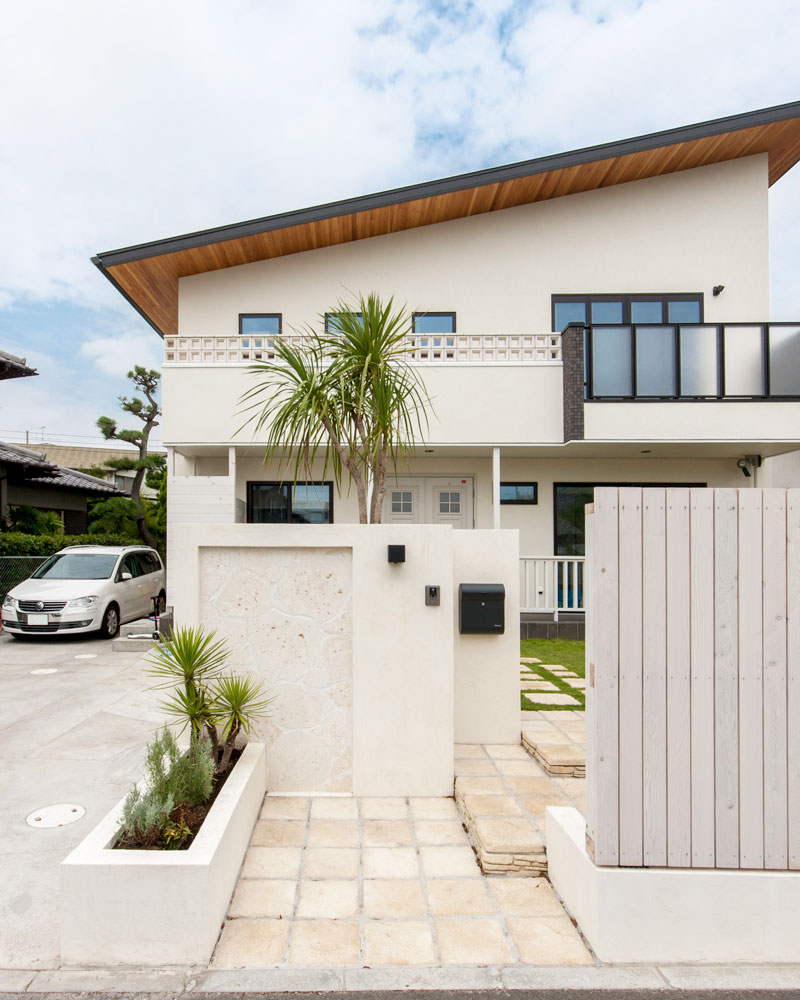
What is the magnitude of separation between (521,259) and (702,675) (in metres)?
10.1

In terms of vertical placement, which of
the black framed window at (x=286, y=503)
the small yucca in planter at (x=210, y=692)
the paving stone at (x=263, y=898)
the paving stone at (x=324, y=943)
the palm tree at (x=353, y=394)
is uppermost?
the palm tree at (x=353, y=394)

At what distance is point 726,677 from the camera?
8.18ft

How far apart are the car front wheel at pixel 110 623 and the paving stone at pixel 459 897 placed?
336 inches

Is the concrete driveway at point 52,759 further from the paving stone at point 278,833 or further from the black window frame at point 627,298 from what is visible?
the black window frame at point 627,298

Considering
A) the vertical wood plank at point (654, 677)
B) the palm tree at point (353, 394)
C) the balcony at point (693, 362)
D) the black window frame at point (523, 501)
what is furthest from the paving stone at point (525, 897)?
the black window frame at point (523, 501)

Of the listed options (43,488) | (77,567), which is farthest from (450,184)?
(43,488)

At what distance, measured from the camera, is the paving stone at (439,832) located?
345 cm

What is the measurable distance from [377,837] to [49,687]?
504 centimetres

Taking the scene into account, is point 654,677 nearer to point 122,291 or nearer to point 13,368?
point 122,291

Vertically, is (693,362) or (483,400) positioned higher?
(693,362)

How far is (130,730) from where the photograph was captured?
17.4ft

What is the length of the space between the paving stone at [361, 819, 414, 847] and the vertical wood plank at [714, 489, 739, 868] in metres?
1.72

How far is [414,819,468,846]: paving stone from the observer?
11.3 feet

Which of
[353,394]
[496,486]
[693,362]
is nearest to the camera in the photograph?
[353,394]
